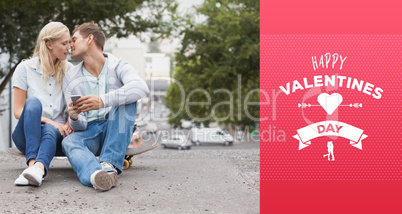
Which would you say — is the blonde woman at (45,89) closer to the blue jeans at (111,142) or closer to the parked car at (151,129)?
the blue jeans at (111,142)

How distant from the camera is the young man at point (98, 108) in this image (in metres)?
3.37

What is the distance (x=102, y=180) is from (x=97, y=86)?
2.97 ft

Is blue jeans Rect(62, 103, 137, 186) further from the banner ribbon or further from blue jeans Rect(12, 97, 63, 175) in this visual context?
the banner ribbon

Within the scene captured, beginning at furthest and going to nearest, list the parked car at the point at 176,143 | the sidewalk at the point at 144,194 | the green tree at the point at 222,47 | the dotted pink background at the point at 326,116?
the parked car at the point at 176,143
the green tree at the point at 222,47
the sidewalk at the point at 144,194
the dotted pink background at the point at 326,116

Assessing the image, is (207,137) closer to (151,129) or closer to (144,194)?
(151,129)

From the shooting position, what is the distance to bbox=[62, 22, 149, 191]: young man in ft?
11.0

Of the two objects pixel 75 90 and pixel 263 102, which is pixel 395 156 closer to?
pixel 263 102

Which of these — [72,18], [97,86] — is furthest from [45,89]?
[72,18]

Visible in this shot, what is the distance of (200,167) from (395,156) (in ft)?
7.62

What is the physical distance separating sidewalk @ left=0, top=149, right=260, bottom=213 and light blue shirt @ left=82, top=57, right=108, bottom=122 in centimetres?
51

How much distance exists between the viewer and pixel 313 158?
2551 millimetres

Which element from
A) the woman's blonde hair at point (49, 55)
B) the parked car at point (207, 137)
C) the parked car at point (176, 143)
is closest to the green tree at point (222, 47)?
the woman's blonde hair at point (49, 55)

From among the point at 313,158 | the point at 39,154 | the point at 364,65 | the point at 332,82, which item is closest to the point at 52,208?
the point at 39,154

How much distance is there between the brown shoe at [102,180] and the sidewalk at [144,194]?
0.04 meters
